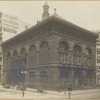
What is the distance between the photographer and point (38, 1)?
428 inches

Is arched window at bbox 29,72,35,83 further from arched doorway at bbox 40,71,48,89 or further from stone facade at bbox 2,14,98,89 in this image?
arched doorway at bbox 40,71,48,89

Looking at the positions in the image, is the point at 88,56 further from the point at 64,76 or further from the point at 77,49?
the point at 64,76

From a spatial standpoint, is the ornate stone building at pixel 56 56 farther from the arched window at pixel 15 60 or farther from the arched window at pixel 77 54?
the arched window at pixel 15 60

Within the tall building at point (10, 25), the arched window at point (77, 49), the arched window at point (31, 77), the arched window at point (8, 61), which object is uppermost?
the tall building at point (10, 25)

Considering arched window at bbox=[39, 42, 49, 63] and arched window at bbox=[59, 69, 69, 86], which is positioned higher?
arched window at bbox=[39, 42, 49, 63]

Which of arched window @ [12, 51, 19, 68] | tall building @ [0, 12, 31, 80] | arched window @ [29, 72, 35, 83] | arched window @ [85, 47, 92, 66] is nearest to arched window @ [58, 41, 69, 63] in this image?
arched window @ [85, 47, 92, 66]

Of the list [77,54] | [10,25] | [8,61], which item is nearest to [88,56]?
[77,54]

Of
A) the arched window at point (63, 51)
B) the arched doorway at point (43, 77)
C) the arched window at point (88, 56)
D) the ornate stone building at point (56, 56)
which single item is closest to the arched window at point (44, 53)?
the ornate stone building at point (56, 56)

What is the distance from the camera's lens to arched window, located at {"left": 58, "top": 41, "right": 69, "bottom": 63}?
53.9 feet

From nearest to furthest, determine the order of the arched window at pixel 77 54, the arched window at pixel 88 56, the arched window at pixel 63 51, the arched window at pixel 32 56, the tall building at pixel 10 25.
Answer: the tall building at pixel 10 25 → the arched window at pixel 88 56 → the arched window at pixel 63 51 → the arched window at pixel 77 54 → the arched window at pixel 32 56

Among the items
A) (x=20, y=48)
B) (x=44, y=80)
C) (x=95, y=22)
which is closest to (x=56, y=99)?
(x=95, y=22)

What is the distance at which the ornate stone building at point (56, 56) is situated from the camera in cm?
1589

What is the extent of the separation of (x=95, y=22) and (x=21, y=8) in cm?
324

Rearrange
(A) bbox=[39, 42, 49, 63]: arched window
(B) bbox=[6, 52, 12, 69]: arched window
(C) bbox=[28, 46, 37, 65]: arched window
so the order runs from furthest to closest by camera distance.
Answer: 1. (B) bbox=[6, 52, 12, 69]: arched window
2. (C) bbox=[28, 46, 37, 65]: arched window
3. (A) bbox=[39, 42, 49, 63]: arched window
